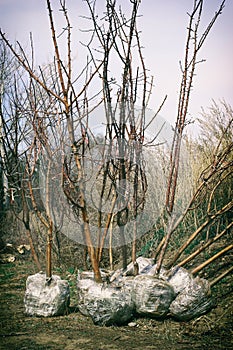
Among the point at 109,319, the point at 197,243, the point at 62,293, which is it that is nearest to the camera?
the point at 109,319

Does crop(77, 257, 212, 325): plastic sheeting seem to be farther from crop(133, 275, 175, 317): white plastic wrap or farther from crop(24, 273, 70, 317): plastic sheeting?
crop(24, 273, 70, 317): plastic sheeting

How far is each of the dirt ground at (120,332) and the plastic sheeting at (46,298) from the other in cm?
6

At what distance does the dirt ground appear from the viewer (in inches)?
97.3

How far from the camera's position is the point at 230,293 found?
314 cm

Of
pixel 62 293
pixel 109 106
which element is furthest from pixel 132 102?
pixel 62 293

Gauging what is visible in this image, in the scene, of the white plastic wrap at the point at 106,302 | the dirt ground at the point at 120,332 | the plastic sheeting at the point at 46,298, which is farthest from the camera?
the plastic sheeting at the point at 46,298

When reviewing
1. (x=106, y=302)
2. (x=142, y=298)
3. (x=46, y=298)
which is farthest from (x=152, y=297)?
(x=46, y=298)

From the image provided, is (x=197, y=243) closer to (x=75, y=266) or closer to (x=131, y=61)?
(x=75, y=266)

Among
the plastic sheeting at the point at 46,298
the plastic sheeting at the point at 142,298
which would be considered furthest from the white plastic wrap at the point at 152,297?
the plastic sheeting at the point at 46,298

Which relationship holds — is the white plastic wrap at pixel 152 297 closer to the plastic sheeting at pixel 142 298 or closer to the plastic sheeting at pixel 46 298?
the plastic sheeting at pixel 142 298

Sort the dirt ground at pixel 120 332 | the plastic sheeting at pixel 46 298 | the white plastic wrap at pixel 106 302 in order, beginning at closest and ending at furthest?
the dirt ground at pixel 120 332, the white plastic wrap at pixel 106 302, the plastic sheeting at pixel 46 298

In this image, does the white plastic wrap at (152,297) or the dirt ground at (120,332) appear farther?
the white plastic wrap at (152,297)

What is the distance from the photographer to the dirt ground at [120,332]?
8.11 ft

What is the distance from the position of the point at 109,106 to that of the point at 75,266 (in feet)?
9.74
